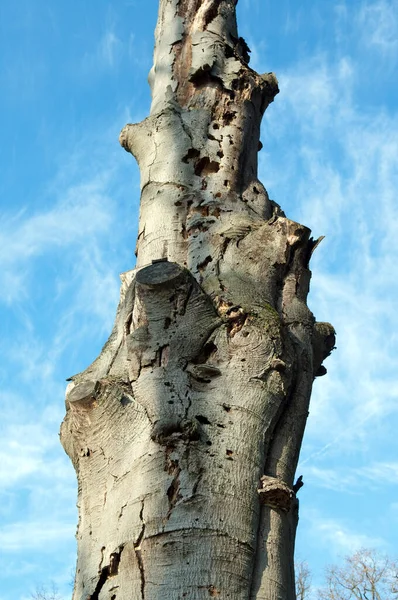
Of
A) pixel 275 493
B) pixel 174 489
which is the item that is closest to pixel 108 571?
pixel 174 489

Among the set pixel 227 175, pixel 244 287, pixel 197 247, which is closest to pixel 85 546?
pixel 244 287

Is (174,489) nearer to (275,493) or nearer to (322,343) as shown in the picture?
(275,493)

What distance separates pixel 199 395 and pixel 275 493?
0.36m

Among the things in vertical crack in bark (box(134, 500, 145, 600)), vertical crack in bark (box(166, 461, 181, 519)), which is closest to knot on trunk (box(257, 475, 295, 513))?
vertical crack in bark (box(166, 461, 181, 519))

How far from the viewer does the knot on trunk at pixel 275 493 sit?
2.22 m

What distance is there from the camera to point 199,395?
7.73 feet

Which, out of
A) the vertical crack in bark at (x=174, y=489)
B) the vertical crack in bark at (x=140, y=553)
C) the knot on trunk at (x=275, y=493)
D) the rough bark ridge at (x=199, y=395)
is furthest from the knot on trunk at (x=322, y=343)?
the vertical crack in bark at (x=140, y=553)

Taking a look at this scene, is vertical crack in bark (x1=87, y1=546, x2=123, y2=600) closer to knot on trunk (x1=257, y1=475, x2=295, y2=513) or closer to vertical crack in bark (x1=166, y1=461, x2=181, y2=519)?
vertical crack in bark (x1=166, y1=461, x2=181, y2=519)

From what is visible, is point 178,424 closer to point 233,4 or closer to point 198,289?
Result: point 198,289

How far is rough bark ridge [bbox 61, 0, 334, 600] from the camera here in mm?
2064

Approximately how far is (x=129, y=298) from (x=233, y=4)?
2.35m

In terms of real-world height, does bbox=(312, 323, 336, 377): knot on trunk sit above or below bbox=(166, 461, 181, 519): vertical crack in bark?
above

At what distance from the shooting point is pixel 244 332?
254 cm

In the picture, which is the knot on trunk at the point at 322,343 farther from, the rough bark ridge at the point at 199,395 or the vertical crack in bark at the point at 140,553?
the vertical crack in bark at the point at 140,553
